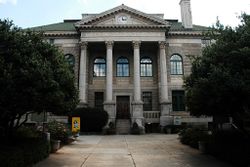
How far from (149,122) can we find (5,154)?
2499cm

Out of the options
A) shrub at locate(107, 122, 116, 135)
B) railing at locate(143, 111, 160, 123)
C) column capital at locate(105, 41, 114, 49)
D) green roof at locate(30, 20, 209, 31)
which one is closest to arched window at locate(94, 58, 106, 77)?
column capital at locate(105, 41, 114, 49)

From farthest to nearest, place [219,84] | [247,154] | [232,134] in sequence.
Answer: [232,134], [219,84], [247,154]

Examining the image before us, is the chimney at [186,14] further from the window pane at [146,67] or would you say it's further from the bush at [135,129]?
the bush at [135,129]

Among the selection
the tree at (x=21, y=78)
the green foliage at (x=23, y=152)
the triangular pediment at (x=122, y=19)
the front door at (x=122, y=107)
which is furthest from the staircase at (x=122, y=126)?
the tree at (x=21, y=78)

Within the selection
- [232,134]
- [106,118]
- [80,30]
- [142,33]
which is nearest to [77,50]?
A: [80,30]

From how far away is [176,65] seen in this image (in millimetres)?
34875

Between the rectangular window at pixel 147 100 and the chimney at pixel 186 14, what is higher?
the chimney at pixel 186 14

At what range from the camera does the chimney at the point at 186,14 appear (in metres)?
36.6

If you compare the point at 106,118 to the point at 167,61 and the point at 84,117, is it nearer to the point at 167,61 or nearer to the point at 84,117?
the point at 84,117

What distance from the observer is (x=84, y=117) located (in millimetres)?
27766

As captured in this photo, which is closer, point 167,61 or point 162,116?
point 162,116

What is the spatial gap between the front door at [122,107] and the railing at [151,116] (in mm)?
2689

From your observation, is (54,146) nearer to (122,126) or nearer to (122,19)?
(122,126)

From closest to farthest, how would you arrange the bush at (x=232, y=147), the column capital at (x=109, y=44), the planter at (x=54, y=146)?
1. the bush at (x=232, y=147)
2. the planter at (x=54, y=146)
3. the column capital at (x=109, y=44)
